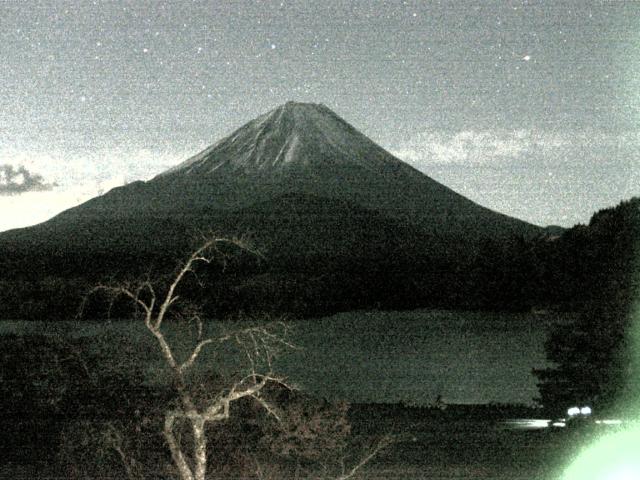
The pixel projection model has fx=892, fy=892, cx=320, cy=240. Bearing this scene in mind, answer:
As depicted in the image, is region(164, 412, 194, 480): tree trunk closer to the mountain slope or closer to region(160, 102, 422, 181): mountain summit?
the mountain slope

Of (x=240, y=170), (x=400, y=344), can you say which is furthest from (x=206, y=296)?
(x=240, y=170)

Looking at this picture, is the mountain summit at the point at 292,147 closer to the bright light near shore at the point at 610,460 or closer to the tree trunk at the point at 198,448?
the bright light near shore at the point at 610,460

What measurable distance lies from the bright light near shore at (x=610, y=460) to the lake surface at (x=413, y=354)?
20.6 feet

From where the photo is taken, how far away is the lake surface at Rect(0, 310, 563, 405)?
25438 mm

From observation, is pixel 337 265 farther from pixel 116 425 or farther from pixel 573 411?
pixel 116 425

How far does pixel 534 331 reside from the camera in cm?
4059

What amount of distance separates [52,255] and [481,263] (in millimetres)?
60955

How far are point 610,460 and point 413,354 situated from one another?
25203mm

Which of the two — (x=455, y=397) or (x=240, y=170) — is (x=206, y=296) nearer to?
(x=455, y=397)

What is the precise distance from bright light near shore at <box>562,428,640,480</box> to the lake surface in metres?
6.27

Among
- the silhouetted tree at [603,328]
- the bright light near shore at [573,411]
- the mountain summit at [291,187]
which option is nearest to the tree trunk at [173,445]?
the silhouetted tree at [603,328]

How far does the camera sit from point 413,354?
37.3 metres

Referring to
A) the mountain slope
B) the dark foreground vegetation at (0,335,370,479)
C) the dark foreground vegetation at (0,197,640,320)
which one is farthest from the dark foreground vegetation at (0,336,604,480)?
the mountain slope

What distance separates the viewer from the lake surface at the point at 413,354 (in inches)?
1001
